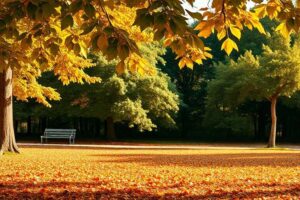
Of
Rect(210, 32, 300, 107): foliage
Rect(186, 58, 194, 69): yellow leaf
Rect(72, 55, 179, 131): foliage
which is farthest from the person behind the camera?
Rect(72, 55, 179, 131): foliage

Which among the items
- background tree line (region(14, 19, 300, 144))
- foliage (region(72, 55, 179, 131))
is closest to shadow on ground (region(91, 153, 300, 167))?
background tree line (region(14, 19, 300, 144))

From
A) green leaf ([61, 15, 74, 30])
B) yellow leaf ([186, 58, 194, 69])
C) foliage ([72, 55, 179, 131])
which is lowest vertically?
yellow leaf ([186, 58, 194, 69])

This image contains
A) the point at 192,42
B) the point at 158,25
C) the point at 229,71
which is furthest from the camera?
the point at 229,71

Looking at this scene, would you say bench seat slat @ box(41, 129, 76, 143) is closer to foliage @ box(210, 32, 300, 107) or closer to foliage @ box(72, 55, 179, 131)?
foliage @ box(72, 55, 179, 131)

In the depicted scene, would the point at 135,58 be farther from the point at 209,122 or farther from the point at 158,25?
the point at 209,122

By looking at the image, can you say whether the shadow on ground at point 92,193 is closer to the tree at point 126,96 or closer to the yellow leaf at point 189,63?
the yellow leaf at point 189,63

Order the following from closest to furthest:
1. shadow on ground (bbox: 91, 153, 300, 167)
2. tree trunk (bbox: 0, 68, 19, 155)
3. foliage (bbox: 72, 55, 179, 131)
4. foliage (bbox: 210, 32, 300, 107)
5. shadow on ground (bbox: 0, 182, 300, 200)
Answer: shadow on ground (bbox: 0, 182, 300, 200) → shadow on ground (bbox: 91, 153, 300, 167) → tree trunk (bbox: 0, 68, 19, 155) → foliage (bbox: 210, 32, 300, 107) → foliage (bbox: 72, 55, 179, 131)

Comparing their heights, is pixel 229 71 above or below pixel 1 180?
above

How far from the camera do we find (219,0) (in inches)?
178

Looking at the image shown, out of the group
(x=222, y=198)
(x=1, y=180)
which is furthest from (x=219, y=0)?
(x=1, y=180)

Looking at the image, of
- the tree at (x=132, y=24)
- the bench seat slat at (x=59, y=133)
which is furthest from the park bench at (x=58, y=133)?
the tree at (x=132, y=24)

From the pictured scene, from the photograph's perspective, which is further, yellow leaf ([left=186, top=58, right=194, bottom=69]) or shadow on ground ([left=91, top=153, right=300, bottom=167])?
shadow on ground ([left=91, top=153, right=300, bottom=167])

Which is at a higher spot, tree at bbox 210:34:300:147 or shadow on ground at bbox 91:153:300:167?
tree at bbox 210:34:300:147

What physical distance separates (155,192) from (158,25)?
11.5 feet
